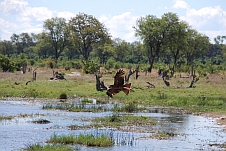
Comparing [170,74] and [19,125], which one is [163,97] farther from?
[170,74]

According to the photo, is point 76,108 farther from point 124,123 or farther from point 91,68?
point 91,68

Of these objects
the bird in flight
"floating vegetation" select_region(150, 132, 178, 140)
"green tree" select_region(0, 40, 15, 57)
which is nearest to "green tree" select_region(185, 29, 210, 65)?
"green tree" select_region(0, 40, 15, 57)

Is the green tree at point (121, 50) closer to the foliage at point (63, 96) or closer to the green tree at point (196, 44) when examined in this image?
the green tree at point (196, 44)

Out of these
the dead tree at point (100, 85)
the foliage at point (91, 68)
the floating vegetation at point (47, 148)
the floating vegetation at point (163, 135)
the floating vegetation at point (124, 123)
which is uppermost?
the foliage at point (91, 68)

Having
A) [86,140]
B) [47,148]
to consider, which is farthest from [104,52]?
[47,148]

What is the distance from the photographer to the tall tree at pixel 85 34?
86.8m

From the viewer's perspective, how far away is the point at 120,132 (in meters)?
21.6

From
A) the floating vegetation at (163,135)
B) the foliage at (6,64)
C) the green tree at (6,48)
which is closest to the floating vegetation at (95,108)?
the floating vegetation at (163,135)

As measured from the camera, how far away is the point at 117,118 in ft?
82.0

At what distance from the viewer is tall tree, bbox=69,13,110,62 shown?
8681 centimetres

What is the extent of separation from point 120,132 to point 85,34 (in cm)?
6547

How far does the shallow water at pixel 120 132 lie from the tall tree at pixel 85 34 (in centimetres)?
5728

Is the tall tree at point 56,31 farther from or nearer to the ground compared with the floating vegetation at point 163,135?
farther from the ground

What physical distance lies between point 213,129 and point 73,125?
A: 23.4 ft
